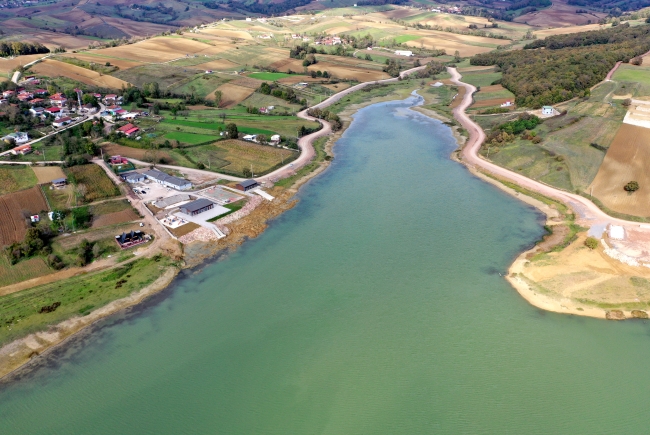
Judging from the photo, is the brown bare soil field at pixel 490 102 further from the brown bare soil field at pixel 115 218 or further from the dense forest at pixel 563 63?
the brown bare soil field at pixel 115 218

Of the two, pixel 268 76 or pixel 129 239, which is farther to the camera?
pixel 268 76

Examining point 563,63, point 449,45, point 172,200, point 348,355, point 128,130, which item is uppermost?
point 449,45

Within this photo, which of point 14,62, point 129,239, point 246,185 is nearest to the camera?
point 129,239

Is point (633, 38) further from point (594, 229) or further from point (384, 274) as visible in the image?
point (384, 274)

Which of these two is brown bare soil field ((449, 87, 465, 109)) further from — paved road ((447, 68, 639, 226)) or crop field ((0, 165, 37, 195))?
crop field ((0, 165, 37, 195))

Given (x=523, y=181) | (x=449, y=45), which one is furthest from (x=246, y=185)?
(x=449, y=45)

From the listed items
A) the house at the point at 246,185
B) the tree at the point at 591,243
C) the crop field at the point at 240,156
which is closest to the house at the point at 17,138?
the crop field at the point at 240,156

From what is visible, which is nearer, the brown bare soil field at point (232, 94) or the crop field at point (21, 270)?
the crop field at point (21, 270)

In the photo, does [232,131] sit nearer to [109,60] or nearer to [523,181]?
[523,181]
